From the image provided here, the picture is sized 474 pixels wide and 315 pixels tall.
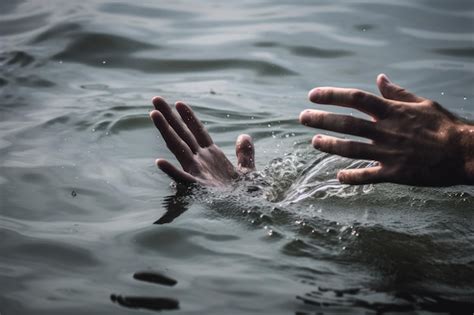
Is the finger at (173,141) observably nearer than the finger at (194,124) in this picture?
Yes

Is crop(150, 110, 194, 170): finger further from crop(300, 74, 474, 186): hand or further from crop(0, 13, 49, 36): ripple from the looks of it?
crop(0, 13, 49, 36): ripple

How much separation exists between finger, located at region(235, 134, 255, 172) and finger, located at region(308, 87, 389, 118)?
1596mm

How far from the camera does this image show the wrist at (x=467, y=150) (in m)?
3.62

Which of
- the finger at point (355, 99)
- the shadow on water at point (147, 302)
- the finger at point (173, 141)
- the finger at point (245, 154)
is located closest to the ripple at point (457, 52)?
the finger at point (245, 154)

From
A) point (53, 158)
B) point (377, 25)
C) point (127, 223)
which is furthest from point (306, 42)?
point (127, 223)

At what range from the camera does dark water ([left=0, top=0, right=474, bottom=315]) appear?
3605mm

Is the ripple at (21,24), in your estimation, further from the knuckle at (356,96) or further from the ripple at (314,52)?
the knuckle at (356,96)

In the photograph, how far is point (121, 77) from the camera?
756cm

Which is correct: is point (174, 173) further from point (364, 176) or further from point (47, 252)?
point (364, 176)

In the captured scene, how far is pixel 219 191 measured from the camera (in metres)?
4.67

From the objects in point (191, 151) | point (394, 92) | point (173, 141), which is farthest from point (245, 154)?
point (394, 92)

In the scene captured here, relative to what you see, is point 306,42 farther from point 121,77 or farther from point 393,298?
point 393,298

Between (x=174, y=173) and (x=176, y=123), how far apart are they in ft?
1.39

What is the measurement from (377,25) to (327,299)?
18.6 feet
